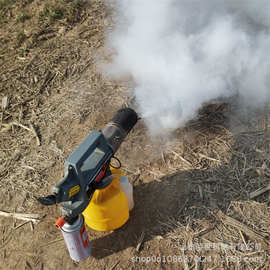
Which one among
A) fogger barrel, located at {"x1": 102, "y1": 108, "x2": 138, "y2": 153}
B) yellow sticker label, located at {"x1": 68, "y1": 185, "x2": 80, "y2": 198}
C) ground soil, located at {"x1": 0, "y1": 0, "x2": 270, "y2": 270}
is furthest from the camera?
ground soil, located at {"x1": 0, "y1": 0, "x2": 270, "y2": 270}

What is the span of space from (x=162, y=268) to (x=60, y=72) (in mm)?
2983

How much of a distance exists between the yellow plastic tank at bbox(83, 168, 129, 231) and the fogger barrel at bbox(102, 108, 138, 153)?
0.34m

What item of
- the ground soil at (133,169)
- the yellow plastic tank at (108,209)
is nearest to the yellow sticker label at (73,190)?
the yellow plastic tank at (108,209)

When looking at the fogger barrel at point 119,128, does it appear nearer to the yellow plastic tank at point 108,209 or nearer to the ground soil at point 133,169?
the yellow plastic tank at point 108,209

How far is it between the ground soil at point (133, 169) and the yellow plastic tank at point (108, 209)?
15 centimetres

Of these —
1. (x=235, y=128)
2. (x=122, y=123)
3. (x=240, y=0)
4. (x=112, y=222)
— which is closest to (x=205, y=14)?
(x=240, y=0)

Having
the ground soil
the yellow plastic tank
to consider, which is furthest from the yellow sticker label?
the ground soil

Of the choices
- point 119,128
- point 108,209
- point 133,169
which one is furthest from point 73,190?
point 133,169

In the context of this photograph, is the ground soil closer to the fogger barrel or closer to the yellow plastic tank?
the yellow plastic tank

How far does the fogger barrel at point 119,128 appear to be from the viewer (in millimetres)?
2742

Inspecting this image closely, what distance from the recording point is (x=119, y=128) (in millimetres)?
2789

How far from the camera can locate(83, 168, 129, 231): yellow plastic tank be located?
9.06 feet

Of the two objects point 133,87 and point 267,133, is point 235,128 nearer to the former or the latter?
point 267,133

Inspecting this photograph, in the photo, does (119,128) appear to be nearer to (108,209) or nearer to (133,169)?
(108,209)
